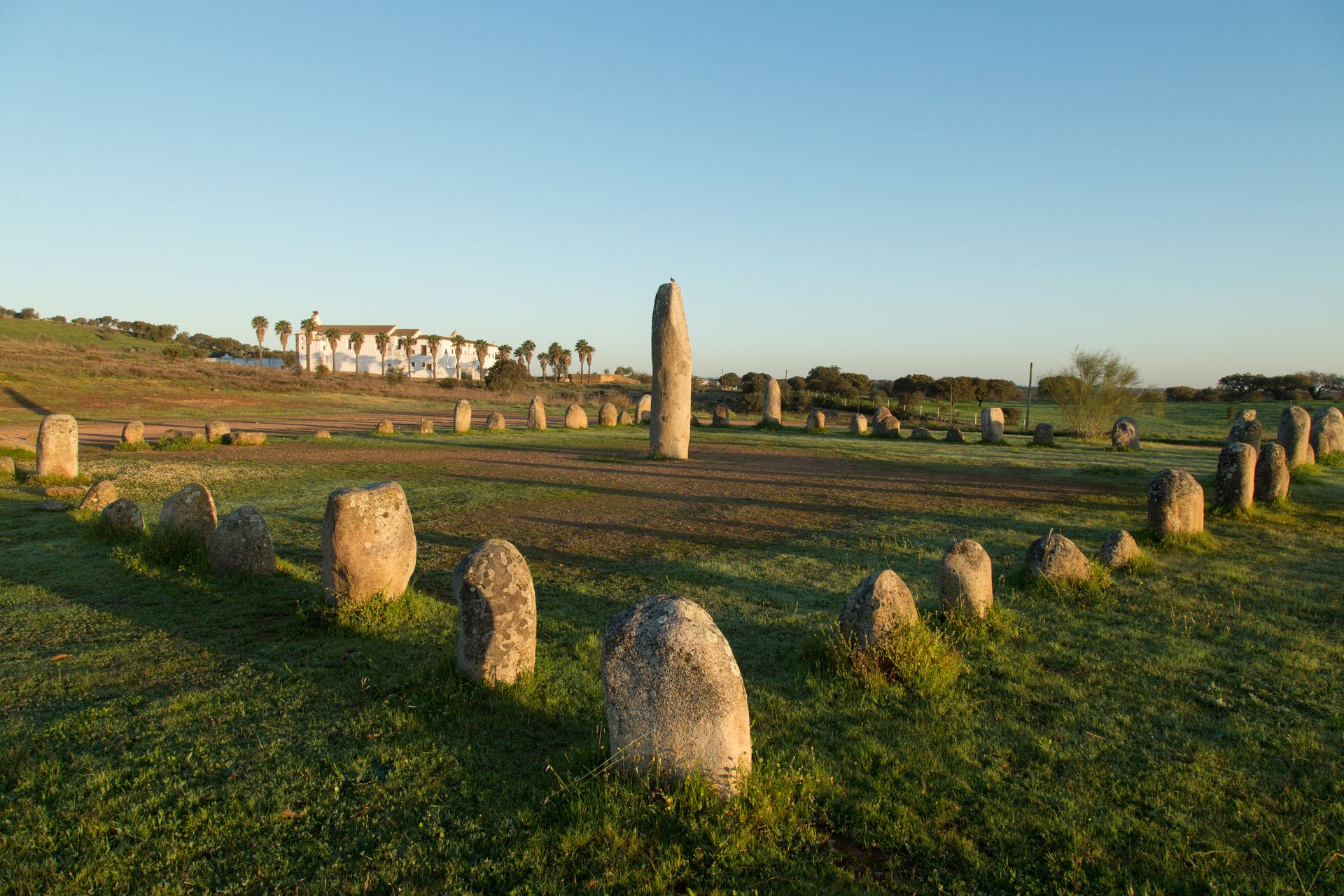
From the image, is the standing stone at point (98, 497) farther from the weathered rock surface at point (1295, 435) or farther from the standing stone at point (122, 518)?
the weathered rock surface at point (1295, 435)

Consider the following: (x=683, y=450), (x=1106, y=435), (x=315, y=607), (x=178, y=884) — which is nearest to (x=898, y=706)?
(x=178, y=884)

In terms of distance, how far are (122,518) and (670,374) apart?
40.2ft

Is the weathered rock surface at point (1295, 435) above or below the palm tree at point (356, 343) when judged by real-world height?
below

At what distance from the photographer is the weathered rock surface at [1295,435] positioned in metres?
16.3

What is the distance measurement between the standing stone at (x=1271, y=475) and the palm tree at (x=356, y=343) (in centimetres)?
8201

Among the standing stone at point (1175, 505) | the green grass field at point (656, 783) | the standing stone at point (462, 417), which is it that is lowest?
the green grass field at point (656, 783)

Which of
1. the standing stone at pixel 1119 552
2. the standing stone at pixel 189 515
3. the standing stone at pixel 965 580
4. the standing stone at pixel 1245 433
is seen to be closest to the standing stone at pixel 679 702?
the standing stone at pixel 965 580

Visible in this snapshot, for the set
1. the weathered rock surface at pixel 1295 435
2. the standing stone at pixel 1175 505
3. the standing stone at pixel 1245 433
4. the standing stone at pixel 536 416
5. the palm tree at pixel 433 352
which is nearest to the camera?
the standing stone at pixel 1175 505

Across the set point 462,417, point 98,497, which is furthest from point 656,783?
point 462,417

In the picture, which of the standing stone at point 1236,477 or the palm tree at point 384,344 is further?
the palm tree at point 384,344

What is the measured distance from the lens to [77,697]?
5.07 meters

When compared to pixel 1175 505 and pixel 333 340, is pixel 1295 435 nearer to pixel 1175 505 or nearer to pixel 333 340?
pixel 1175 505

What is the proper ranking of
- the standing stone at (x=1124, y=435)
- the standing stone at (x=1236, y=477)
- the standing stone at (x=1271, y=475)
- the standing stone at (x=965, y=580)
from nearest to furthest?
the standing stone at (x=965, y=580), the standing stone at (x=1236, y=477), the standing stone at (x=1271, y=475), the standing stone at (x=1124, y=435)

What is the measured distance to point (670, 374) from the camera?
18812 mm
